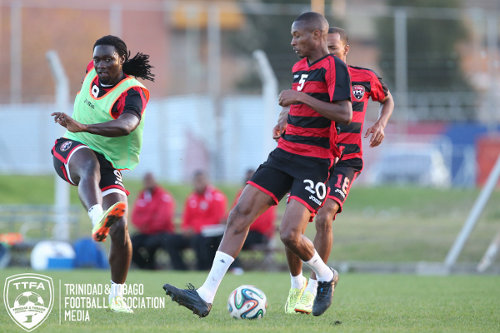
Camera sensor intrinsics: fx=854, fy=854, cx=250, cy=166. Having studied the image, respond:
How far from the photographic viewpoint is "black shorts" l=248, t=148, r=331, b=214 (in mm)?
6598

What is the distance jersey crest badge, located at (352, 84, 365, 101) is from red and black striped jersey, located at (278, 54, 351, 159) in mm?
1206

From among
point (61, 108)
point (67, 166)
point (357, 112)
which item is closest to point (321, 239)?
point (357, 112)

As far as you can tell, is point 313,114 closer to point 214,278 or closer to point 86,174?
point 214,278

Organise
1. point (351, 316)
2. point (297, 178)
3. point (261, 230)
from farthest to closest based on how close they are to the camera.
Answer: point (261, 230)
point (351, 316)
point (297, 178)

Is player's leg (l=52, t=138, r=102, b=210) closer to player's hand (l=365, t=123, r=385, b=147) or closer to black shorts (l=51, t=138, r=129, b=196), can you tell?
black shorts (l=51, t=138, r=129, b=196)

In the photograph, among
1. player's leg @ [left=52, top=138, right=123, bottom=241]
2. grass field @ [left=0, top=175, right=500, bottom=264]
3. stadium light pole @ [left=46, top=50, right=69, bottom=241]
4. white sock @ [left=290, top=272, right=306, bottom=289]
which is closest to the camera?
player's leg @ [left=52, top=138, right=123, bottom=241]

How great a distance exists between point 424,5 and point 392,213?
818 inches

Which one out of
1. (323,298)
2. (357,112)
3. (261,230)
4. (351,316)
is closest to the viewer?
(323,298)

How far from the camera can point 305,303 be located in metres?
7.09

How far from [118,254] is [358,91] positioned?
8.62 ft

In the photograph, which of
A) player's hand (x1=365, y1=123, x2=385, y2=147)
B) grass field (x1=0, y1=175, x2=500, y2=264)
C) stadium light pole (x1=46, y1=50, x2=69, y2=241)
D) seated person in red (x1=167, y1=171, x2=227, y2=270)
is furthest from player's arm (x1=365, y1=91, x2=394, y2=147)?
grass field (x1=0, y1=175, x2=500, y2=264)

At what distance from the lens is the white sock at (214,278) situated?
6387mm

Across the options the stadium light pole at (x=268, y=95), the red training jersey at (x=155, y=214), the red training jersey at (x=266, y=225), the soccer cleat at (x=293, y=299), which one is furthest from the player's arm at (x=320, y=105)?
the red training jersey at (x=155, y=214)

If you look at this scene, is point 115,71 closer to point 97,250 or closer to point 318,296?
point 318,296
